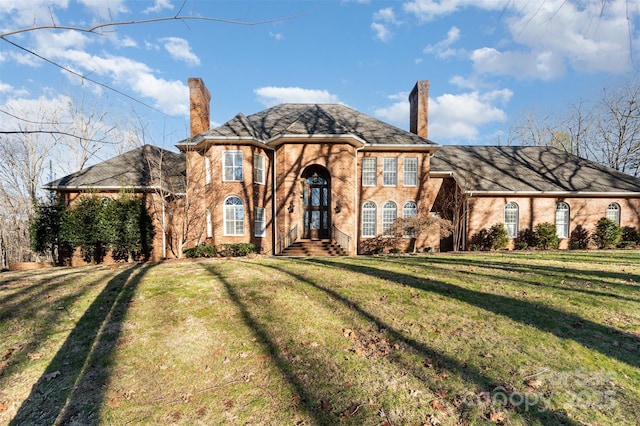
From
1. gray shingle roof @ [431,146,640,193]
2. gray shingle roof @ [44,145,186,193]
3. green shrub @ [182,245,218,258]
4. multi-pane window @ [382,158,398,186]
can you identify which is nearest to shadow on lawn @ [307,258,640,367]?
green shrub @ [182,245,218,258]

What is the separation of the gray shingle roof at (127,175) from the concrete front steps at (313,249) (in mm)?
7258

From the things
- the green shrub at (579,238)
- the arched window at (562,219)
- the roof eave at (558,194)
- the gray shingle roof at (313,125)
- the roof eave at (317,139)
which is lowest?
the green shrub at (579,238)

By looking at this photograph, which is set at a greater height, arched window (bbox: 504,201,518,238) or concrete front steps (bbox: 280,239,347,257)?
arched window (bbox: 504,201,518,238)

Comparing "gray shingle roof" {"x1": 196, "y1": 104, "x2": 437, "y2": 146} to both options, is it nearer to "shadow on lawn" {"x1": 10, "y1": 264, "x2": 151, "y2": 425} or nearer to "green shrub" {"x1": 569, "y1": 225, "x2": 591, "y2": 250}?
"green shrub" {"x1": 569, "y1": 225, "x2": 591, "y2": 250}

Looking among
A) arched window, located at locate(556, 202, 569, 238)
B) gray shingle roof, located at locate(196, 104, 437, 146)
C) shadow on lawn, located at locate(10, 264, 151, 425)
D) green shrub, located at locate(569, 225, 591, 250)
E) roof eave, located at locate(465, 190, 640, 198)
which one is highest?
gray shingle roof, located at locate(196, 104, 437, 146)

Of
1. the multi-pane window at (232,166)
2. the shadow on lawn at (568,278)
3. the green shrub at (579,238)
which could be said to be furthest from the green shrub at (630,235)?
the multi-pane window at (232,166)

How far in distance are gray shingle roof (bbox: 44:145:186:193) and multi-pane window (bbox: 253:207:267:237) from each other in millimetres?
4756

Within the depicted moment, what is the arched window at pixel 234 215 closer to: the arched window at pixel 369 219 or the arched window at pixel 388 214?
the arched window at pixel 369 219

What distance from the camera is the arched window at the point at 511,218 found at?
1964 cm

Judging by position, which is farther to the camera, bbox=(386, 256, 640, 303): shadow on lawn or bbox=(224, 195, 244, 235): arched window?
bbox=(224, 195, 244, 235): arched window

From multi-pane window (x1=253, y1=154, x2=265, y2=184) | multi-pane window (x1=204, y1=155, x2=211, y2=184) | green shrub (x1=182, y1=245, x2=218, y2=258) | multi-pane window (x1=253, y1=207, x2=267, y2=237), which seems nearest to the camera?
green shrub (x1=182, y1=245, x2=218, y2=258)

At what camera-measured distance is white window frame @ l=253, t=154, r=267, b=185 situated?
17578 millimetres

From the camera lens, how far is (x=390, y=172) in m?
18.7

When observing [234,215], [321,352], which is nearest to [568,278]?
[321,352]
